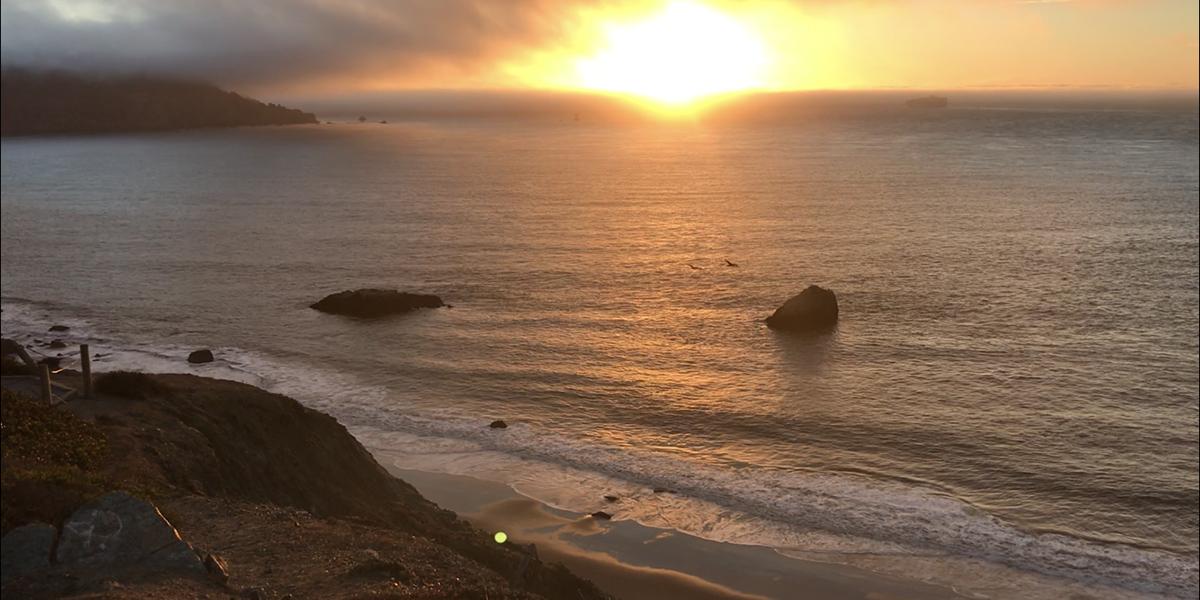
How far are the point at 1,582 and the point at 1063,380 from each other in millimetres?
44871

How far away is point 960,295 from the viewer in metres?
64.9

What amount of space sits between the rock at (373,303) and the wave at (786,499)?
14793mm

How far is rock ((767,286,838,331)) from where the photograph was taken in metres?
56.9

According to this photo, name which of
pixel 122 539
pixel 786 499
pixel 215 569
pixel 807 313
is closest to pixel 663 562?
pixel 786 499

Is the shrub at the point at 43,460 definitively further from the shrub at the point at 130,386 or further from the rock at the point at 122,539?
the shrub at the point at 130,386

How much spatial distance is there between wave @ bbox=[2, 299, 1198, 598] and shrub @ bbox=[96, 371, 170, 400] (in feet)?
36.7

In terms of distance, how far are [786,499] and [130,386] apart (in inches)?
864

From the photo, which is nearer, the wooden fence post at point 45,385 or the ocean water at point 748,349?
the wooden fence post at point 45,385

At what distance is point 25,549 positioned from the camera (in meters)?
16.5

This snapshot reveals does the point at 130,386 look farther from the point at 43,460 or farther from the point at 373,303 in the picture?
the point at 373,303

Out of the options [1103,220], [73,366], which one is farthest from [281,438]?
[1103,220]

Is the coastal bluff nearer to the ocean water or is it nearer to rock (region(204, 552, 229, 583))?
rock (region(204, 552, 229, 583))

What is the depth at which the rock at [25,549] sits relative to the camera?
52.7 feet

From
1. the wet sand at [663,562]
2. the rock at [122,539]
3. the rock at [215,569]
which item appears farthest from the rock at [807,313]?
the rock at [122,539]
